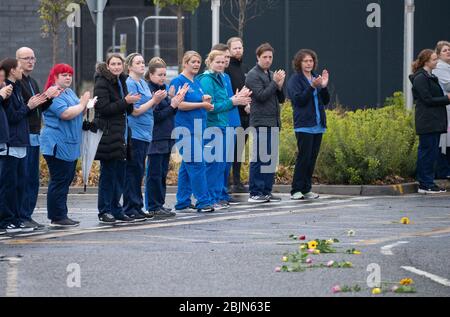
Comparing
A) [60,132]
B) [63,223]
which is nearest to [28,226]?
[63,223]

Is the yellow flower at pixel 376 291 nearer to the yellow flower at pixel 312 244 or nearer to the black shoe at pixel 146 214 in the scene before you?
→ the yellow flower at pixel 312 244

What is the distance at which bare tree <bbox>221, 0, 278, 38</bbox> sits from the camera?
101 ft

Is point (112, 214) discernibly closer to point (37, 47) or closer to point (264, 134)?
point (264, 134)

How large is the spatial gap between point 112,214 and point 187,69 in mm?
2165

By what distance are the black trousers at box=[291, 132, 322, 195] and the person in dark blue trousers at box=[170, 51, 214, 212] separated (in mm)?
2198

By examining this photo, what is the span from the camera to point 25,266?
1200 cm

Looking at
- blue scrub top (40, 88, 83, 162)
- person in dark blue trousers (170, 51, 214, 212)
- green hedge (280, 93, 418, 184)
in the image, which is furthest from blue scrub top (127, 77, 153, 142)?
green hedge (280, 93, 418, 184)

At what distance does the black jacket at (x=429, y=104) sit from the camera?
2031cm

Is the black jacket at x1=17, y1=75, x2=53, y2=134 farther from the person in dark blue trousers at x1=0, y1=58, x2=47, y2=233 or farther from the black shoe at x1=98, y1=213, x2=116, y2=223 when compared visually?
the black shoe at x1=98, y1=213, x2=116, y2=223

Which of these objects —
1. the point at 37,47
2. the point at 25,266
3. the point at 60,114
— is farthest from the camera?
the point at 37,47

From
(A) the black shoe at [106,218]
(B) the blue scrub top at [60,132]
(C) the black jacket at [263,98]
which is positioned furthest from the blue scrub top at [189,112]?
(B) the blue scrub top at [60,132]

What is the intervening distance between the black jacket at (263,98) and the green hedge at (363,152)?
207 centimetres

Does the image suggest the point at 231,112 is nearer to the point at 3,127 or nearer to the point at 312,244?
the point at 3,127
